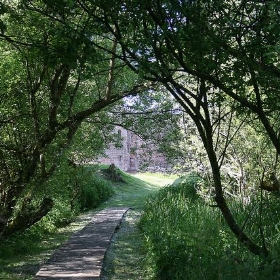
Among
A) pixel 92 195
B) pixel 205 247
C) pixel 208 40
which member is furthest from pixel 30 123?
pixel 92 195

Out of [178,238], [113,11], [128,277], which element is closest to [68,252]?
[128,277]

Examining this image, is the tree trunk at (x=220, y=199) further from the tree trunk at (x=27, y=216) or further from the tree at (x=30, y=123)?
the tree trunk at (x=27, y=216)

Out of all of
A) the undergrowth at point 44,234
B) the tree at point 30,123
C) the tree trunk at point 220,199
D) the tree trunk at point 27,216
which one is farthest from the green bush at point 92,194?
the tree trunk at point 220,199

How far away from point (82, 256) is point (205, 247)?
2871 millimetres

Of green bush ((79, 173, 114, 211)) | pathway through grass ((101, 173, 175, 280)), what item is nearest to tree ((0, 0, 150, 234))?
pathway through grass ((101, 173, 175, 280))

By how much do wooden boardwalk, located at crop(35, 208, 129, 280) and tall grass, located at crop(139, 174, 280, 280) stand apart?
0.88 m

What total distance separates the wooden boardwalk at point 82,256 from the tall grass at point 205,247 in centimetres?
88

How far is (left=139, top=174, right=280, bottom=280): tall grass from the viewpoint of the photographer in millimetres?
A: 3492

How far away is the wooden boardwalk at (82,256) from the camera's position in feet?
19.9

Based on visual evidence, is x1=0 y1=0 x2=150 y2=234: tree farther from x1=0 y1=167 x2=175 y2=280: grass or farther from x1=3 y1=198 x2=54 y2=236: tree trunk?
x1=0 y1=167 x2=175 y2=280: grass

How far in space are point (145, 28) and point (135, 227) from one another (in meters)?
8.76

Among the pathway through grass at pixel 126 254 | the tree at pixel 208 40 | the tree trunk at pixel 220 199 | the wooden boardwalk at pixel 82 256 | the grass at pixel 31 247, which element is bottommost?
the grass at pixel 31 247

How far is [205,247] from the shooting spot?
204 inches

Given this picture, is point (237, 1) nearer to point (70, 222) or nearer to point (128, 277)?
point (128, 277)
